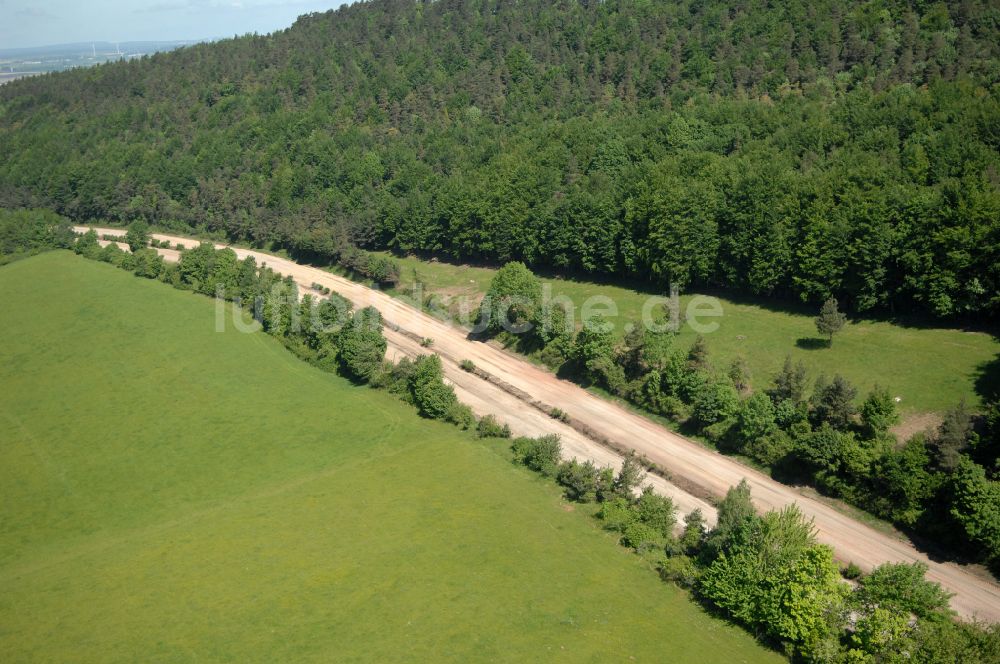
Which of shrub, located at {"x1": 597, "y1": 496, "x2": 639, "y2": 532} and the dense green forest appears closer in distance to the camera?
shrub, located at {"x1": 597, "y1": 496, "x2": 639, "y2": 532}

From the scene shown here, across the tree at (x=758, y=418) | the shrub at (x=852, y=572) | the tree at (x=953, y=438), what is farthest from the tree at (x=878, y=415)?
the shrub at (x=852, y=572)

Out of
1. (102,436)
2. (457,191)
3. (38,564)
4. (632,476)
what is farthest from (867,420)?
(457,191)

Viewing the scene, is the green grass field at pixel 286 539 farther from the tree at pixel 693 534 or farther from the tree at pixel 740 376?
the tree at pixel 740 376

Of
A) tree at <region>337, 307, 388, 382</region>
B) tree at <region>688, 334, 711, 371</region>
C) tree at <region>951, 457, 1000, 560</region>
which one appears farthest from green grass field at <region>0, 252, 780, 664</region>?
tree at <region>688, 334, 711, 371</region>

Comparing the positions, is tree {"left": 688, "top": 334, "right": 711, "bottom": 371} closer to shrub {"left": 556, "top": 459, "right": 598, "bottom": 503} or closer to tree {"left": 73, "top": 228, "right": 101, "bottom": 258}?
shrub {"left": 556, "top": 459, "right": 598, "bottom": 503}

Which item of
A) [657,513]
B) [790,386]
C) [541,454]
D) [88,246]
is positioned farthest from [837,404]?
[88,246]

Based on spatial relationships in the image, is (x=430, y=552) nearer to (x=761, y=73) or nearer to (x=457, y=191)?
(x=457, y=191)
